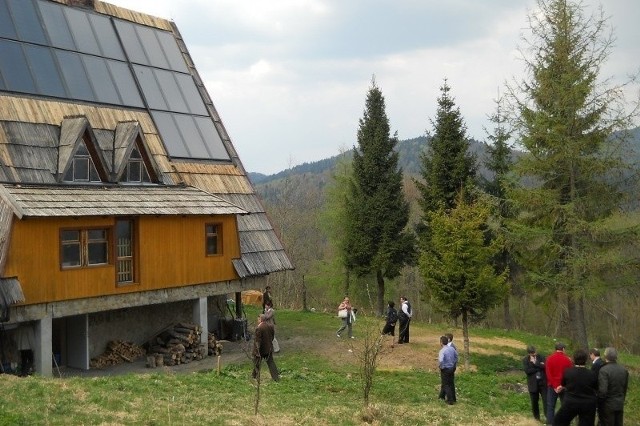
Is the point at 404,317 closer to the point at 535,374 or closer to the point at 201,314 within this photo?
the point at 201,314

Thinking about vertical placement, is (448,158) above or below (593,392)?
above

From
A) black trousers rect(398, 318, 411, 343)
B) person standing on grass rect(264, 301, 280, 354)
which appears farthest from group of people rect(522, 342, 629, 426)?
black trousers rect(398, 318, 411, 343)

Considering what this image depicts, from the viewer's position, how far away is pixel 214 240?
21.8 m

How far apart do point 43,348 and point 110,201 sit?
13.5 ft

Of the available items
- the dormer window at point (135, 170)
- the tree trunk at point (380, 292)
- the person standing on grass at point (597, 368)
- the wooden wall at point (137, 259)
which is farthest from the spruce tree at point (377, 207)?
the person standing on grass at point (597, 368)

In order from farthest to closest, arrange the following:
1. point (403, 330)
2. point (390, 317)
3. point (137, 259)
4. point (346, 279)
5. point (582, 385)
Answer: point (346, 279) < point (403, 330) < point (390, 317) < point (137, 259) < point (582, 385)

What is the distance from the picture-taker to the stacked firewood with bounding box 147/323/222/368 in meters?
19.9

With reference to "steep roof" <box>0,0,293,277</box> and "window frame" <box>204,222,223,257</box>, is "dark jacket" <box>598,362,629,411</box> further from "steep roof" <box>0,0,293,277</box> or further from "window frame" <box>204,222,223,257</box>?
"window frame" <box>204,222,223,257</box>

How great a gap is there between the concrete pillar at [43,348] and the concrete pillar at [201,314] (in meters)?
5.40

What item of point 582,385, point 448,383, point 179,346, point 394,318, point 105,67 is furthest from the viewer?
point 394,318

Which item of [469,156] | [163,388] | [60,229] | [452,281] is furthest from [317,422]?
[469,156]

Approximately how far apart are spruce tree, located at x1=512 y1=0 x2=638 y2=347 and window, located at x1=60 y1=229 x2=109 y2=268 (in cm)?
1350

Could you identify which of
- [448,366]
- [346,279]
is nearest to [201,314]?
[448,366]

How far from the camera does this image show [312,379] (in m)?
17.3
